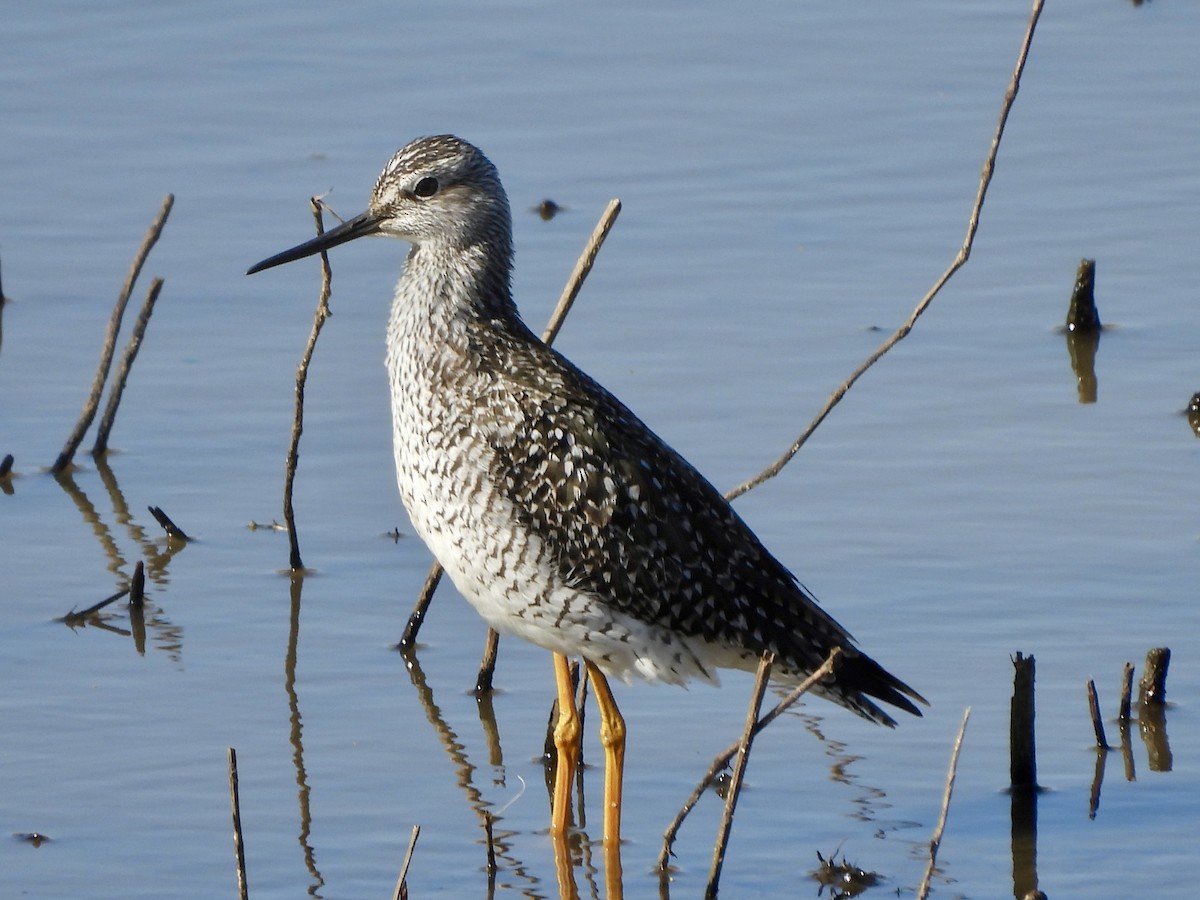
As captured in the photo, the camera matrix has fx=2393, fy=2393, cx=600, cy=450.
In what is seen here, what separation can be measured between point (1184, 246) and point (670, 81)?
351 cm

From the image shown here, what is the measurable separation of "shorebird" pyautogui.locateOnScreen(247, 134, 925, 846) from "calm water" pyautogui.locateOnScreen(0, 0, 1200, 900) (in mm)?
518

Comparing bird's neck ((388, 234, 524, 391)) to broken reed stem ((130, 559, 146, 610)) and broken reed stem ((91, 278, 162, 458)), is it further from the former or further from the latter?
broken reed stem ((91, 278, 162, 458))

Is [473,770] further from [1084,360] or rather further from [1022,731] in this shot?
[1084,360]

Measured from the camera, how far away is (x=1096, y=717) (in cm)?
759

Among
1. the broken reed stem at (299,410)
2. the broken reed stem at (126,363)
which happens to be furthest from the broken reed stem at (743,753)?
the broken reed stem at (126,363)

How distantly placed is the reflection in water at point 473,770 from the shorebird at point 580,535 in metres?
0.21

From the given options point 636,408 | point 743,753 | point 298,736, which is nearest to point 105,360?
point 636,408

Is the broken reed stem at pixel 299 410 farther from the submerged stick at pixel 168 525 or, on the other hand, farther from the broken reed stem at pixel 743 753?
the broken reed stem at pixel 743 753

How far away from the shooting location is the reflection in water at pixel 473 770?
7.40 meters

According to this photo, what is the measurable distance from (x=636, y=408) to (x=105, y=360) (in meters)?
2.24

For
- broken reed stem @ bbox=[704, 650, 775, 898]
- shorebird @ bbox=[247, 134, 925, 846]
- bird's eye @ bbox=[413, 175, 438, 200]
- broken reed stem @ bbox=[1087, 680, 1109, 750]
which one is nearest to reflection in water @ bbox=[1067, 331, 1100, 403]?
broken reed stem @ bbox=[1087, 680, 1109, 750]

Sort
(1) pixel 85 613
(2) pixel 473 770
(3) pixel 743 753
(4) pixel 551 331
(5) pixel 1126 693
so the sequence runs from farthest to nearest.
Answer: (1) pixel 85 613, (4) pixel 551 331, (2) pixel 473 770, (5) pixel 1126 693, (3) pixel 743 753

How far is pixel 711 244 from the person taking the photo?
1189 cm

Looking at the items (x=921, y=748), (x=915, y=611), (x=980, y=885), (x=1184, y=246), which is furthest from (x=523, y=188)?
(x=980, y=885)
